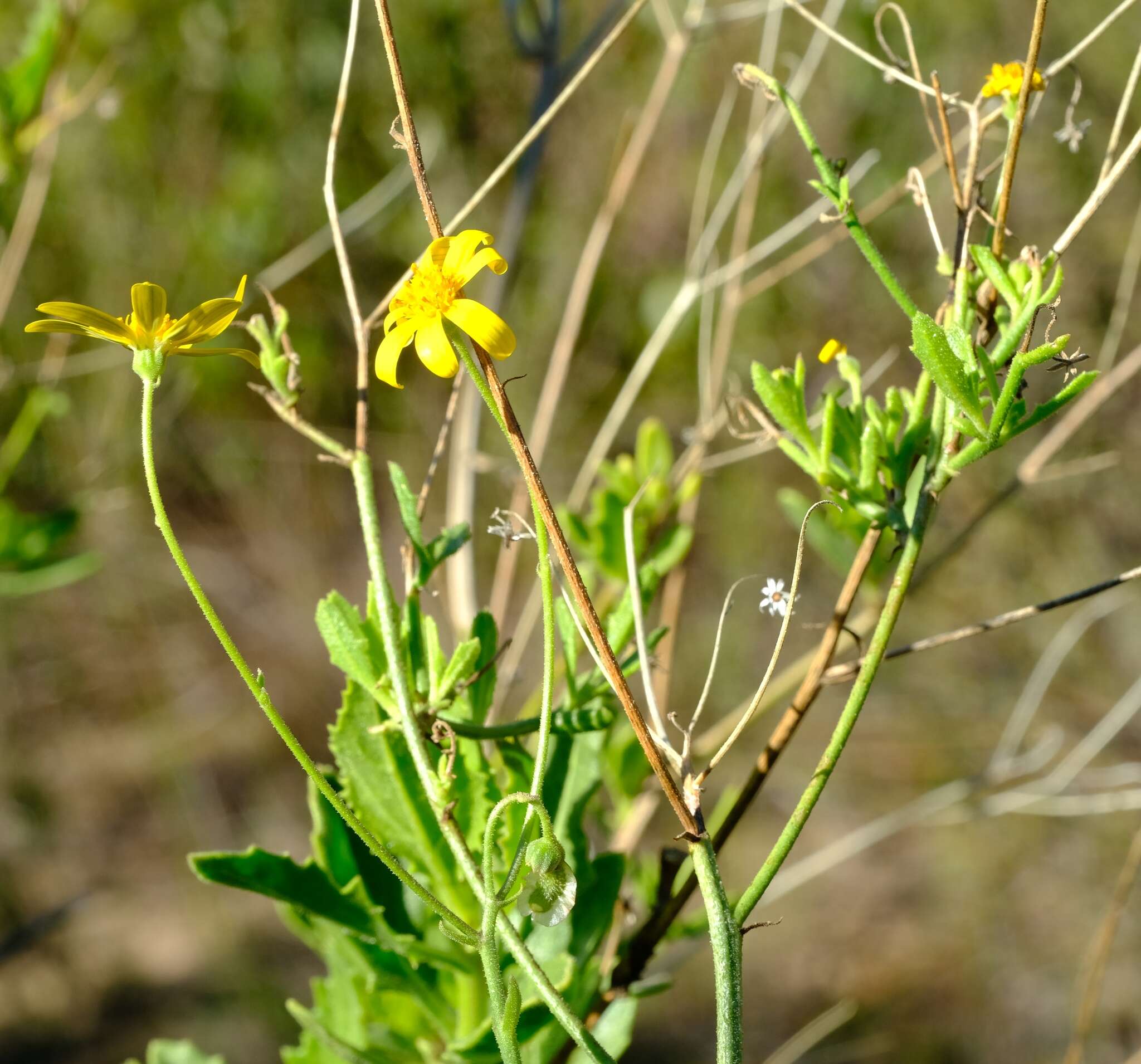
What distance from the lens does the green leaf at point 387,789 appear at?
64 cm

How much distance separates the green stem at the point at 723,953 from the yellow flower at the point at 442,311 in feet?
0.86

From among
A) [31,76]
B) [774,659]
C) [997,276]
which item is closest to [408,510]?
[774,659]

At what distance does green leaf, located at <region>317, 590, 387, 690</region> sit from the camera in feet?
1.98

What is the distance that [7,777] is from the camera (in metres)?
4.10

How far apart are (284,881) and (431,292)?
0.38 m

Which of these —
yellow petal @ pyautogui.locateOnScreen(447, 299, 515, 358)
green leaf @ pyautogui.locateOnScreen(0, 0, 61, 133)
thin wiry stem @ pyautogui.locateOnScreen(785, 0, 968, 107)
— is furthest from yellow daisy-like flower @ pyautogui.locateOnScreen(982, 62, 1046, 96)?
green leaf @ pyautogui.locateOnScreen(0, 0, 61, 133)

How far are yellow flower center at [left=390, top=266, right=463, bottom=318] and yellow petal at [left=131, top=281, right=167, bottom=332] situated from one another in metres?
0.13

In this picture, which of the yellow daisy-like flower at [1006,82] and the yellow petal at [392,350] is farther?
the yellow daisy-like flower at [1006,82]

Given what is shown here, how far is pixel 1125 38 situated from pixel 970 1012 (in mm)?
3496

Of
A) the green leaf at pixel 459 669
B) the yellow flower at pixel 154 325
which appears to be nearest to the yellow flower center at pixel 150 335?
the yellow flower at pixel 154 325

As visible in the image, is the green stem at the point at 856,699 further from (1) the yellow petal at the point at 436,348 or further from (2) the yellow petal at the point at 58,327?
(2) the yellow petal at the point at 58,327

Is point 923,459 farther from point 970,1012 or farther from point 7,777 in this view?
point 7,777

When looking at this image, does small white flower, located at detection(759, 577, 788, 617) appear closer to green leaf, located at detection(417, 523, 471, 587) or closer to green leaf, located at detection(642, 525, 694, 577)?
green leaf, located at detection(417, 523, 471, 587)

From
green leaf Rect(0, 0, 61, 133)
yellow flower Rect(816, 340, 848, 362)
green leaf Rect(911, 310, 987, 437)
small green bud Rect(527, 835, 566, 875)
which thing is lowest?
small green bud Rect(527, 835, 566, 875)
